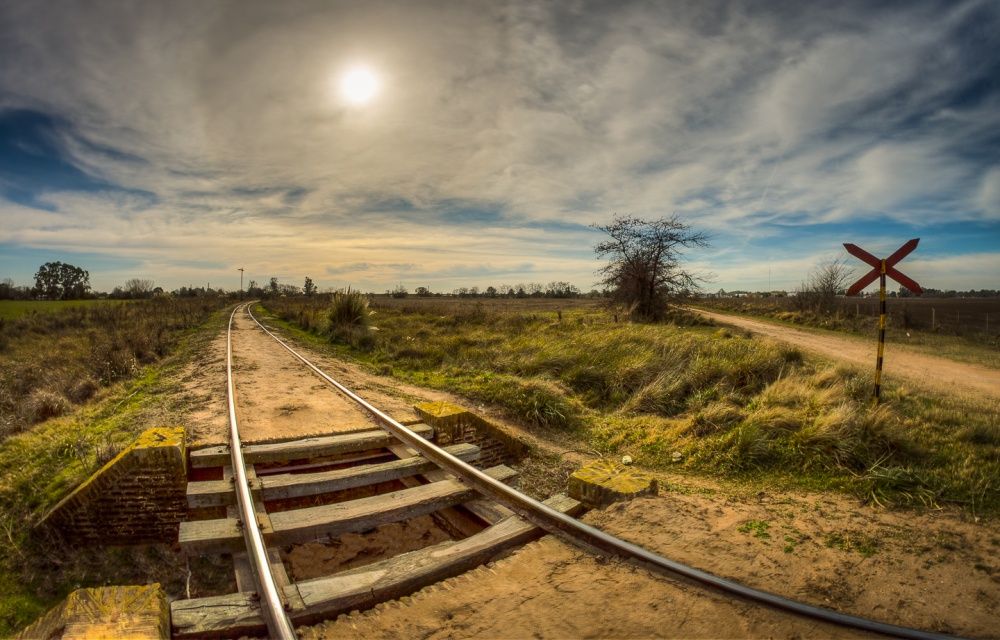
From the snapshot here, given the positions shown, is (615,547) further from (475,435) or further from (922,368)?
(922,368)

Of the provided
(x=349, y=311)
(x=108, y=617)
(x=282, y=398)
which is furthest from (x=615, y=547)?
(x=349, y=311)

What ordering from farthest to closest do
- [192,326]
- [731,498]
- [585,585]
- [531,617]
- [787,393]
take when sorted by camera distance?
[192,326] → [787,393] → [731,498] → [585,585] → [531,617]

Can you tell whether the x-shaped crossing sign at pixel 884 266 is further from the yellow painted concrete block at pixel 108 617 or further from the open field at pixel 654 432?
the yellow painted concrete block at pixel 108 617

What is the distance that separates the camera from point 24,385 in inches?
371

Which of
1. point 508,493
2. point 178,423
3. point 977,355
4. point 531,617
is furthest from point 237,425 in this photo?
point 977,355

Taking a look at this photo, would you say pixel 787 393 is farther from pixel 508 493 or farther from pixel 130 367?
pixel 130 367

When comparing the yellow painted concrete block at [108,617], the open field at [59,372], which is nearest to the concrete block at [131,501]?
the yellow painted concrete block at [108,617]

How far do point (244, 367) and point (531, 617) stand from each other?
1010 centimetres

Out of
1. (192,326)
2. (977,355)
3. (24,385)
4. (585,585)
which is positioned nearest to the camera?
(585,585)

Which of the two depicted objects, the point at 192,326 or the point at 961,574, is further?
the point at 192,326

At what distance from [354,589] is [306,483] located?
193cm

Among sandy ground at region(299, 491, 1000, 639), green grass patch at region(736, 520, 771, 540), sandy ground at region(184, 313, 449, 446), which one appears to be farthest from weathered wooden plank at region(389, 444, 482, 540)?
green grass patch at region(736, 520, 771, 540)

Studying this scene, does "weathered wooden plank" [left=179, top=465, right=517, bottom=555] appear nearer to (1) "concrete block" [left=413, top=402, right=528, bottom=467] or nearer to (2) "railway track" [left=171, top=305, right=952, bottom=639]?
(2) "railway track" [left=171, top=305, right=952, bottom=639]

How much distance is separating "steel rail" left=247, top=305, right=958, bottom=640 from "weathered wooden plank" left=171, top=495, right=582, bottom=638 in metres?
0.26
